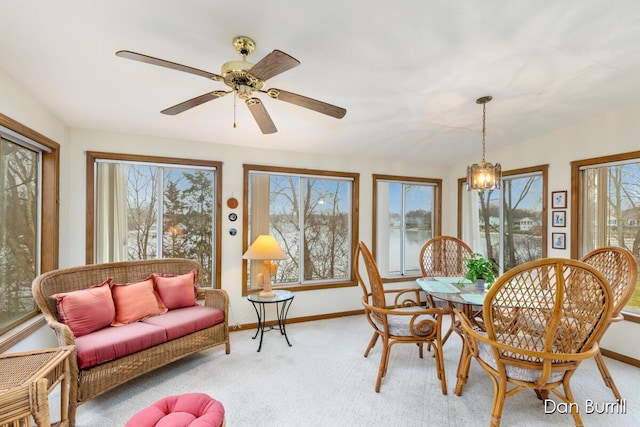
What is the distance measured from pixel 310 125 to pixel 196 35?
1650mm

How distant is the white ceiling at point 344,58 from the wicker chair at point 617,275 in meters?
1.49

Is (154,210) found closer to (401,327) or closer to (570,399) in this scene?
(401,327)

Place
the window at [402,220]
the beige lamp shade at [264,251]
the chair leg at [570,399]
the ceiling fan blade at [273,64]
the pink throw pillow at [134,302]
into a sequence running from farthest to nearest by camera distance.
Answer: the window at [402,220]
the beige lamp shade at [264,251]
the pink throw pillow at [134,302]
the chair leg at [570,399]
the ceiling fan blade at [273,64]

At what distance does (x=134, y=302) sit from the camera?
109 inches

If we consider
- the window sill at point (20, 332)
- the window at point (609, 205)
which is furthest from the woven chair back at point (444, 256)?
the window sill at point (20, 332)

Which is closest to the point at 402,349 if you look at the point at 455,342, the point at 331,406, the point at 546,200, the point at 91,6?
the point at 455,342

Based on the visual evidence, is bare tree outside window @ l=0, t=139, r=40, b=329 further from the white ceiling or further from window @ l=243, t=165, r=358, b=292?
window @ l=243, t=165, r=358, b=292

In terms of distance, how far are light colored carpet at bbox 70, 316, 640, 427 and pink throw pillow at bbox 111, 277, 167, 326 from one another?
527mm

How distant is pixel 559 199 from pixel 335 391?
3.35 metres

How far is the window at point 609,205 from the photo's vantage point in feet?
10.1

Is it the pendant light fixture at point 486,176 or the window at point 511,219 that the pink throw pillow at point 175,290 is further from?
the window at point 511,219

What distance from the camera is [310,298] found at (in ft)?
13.8

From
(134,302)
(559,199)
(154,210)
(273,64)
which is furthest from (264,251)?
(559,199)

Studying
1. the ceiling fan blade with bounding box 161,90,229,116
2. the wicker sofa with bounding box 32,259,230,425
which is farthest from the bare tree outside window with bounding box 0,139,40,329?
the ceiling fan blade with bounding box 161,90,229,116
